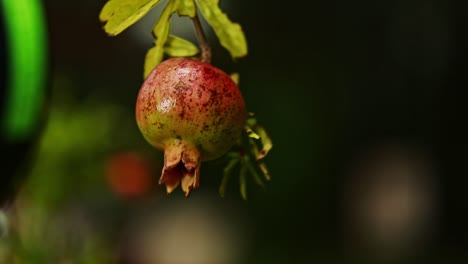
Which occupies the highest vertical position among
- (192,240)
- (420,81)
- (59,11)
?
(59,11)

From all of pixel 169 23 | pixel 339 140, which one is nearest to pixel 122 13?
pixel 169 23

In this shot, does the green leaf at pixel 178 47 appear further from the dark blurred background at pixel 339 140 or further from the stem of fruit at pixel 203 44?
the dark blurred background at pixel 339 140

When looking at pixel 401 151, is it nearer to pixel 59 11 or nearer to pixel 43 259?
pixel 59 11

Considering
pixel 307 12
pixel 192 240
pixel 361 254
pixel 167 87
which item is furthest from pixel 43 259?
pixel 307 12

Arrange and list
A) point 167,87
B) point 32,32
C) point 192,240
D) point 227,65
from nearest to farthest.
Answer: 1. point 167,87
2. point 32,32
3. point 227,65
4. point 192,240

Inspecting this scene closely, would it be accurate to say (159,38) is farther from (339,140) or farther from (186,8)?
(339,140)

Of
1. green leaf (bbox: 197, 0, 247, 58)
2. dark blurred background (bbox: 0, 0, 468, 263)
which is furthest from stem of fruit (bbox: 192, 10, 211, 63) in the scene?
dark blurred background (bbox: 0, 0, 468, 263)

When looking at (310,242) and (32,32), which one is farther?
(310,242)
